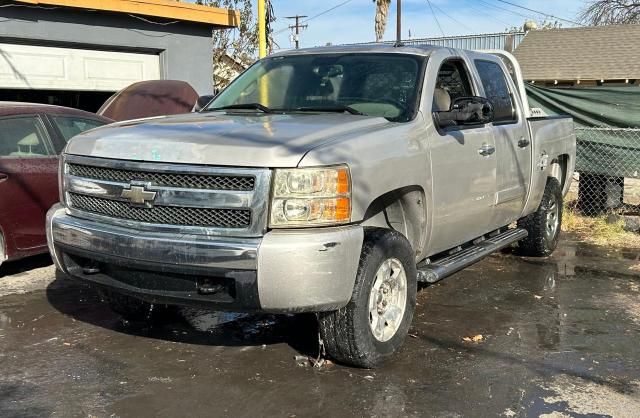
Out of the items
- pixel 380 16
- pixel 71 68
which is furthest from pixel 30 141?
pixel 380 16

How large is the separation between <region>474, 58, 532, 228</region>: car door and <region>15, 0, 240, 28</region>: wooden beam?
7547 mm

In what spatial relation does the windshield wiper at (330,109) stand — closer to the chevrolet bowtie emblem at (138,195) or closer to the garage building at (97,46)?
the chevrolet bowtie emblem at (138,195)

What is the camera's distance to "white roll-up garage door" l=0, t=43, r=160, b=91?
1105cm

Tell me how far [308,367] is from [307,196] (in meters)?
1.25

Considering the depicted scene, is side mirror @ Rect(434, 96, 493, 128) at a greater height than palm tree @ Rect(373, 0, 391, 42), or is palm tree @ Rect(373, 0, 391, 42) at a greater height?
palm tree @ Rect(373, 0, 391, 42)

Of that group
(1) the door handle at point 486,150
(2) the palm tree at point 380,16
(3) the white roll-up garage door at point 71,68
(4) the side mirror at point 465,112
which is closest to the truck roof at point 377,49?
(4) the side mirror at point 465,112

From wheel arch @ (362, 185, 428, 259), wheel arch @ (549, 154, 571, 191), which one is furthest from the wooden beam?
wheel arch @ (362, 185, 428, 259)

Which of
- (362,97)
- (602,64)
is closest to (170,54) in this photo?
(362,97)

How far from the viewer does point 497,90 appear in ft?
20.5

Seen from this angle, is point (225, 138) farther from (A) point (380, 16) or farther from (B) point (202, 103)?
(A) point (380, 16)

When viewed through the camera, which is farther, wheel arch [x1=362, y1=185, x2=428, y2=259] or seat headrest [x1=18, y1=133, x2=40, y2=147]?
seat headrest [x1=18, y1=133, x2=40, y2=147]

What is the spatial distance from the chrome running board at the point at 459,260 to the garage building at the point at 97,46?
27.0ft

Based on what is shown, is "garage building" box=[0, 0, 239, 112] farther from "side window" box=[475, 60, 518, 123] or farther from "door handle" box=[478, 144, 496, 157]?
"door handle" box=[478, 144, 496, 157]

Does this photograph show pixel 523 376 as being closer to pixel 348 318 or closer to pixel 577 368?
pixel 577 368
